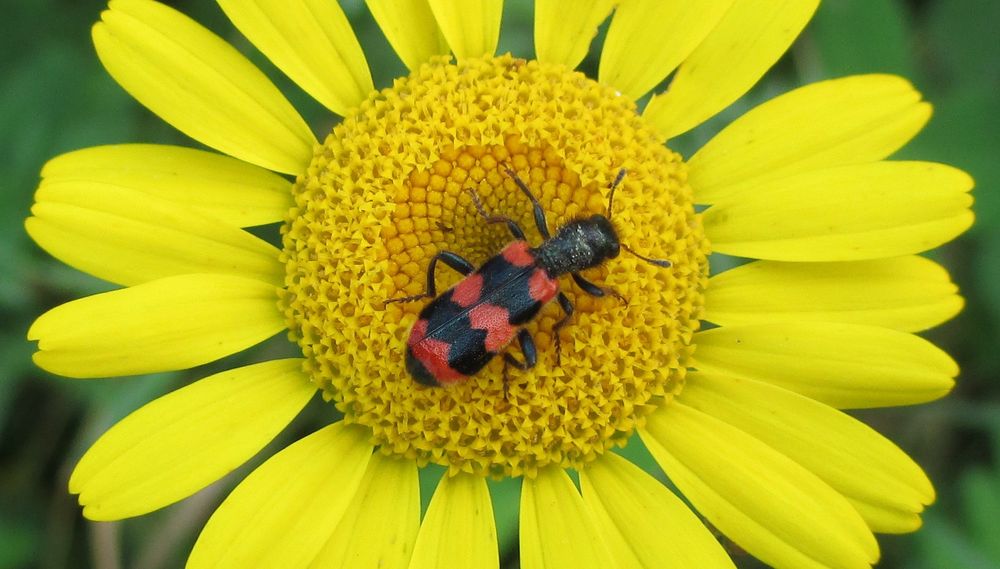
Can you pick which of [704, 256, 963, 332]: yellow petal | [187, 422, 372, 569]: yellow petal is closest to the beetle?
[704, 256, 963, 332]: yellow petal

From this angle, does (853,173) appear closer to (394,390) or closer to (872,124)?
(872,124)

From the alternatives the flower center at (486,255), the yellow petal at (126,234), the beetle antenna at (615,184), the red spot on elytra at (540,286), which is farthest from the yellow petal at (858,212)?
the yellow petal at (126,234)

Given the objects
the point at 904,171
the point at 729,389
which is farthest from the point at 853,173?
the point at 729,389

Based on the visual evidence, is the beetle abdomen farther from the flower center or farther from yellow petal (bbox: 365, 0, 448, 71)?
yellow petal (bbox: 365, 0, 448, 71)

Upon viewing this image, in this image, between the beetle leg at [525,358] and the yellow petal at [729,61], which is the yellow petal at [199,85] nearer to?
the beetle leg at [525,358]

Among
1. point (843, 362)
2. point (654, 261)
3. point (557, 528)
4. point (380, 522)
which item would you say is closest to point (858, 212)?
point (843, 362)
